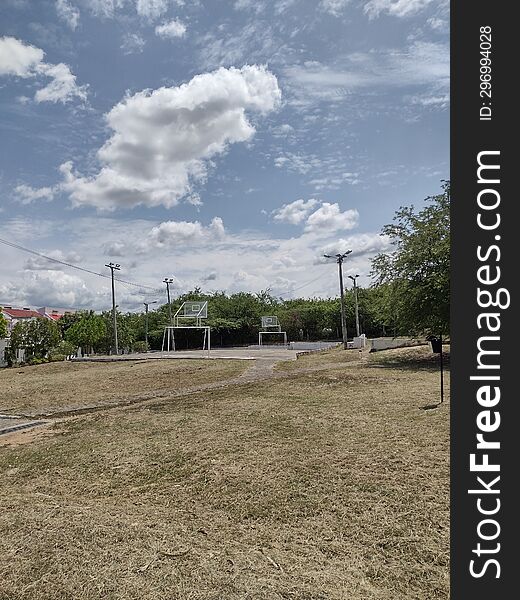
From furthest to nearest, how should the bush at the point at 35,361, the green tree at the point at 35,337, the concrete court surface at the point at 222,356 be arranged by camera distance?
the green tree at the point at 35,337
the bush at the point at 35,361
the concrete court surface at the point at 222,356

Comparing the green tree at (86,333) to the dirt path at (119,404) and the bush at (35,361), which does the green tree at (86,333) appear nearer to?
the bush at (35,361)

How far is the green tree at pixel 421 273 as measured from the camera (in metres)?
15.6

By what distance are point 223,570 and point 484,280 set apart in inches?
90.0

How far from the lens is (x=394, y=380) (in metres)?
11.8

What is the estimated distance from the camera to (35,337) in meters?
27.2

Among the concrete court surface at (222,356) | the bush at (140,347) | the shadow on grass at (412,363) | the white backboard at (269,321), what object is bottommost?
the bush at (140,347)

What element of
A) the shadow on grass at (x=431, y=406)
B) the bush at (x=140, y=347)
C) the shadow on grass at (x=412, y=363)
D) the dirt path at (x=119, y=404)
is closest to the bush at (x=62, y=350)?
the bush at (x=140, y=347)

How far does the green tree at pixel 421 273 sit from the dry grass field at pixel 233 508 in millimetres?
8679

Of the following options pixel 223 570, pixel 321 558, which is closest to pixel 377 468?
pixel 321 558

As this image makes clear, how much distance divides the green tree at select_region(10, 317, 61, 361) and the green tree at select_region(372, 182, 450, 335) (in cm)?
2062

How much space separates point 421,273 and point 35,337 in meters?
22.7

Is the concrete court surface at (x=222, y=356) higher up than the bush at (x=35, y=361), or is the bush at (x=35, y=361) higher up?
the concrete court surface at (x=222, y=356)

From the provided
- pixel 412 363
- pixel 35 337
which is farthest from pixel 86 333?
pixel 412 363

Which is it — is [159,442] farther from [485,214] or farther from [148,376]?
[148,376]
